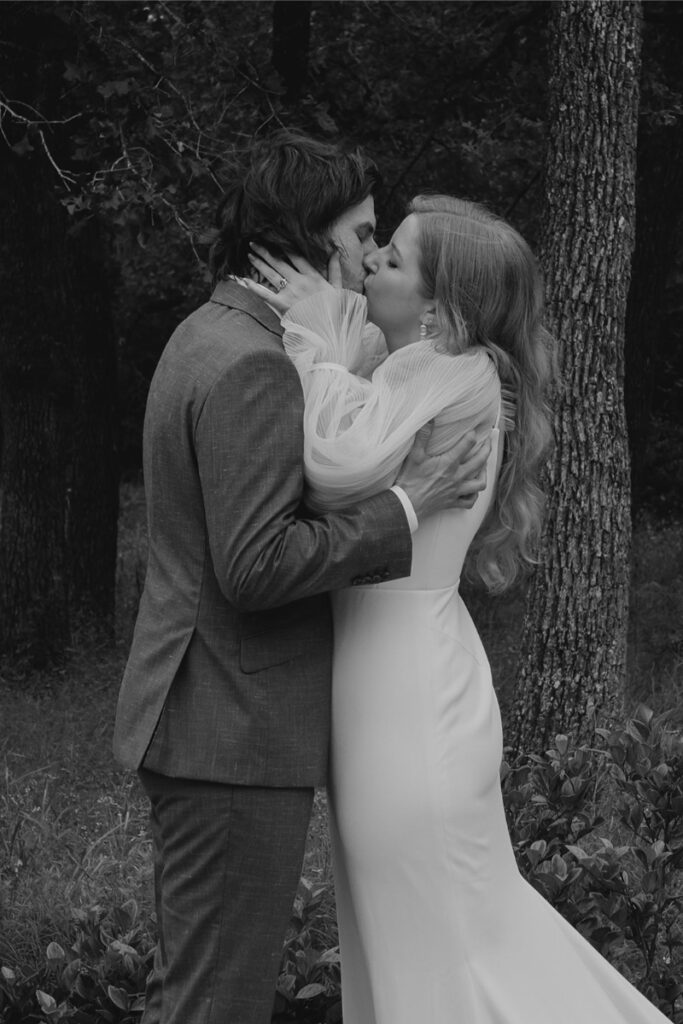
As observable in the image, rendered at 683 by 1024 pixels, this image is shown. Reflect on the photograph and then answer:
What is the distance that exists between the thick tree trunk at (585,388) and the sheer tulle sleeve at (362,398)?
105 inches

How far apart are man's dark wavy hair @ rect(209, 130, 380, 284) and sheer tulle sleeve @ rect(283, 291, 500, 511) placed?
134 mm

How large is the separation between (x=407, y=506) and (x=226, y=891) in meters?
0.82

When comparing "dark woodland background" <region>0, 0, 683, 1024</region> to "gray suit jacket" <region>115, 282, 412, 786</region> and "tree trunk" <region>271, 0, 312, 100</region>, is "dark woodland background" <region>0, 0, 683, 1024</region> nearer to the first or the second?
"tree trunk" <region>271, 0, 312, 100</region>

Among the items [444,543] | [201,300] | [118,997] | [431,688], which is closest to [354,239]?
[444,543]

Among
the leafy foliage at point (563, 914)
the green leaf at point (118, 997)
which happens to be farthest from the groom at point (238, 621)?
the leafy foliage at point (563, 914)

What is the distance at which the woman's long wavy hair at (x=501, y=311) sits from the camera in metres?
2.86

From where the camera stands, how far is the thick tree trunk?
5371 millimetres

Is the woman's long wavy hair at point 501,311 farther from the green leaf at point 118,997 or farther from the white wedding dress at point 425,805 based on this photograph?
the green leaf at point 118,997

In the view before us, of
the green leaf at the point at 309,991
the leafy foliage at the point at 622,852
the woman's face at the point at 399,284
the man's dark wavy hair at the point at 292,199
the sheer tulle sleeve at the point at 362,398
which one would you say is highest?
the man's dark wavy hair at the point at 292,199

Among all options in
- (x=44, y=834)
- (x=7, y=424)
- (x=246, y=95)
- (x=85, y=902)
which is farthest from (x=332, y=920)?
(x=7, y=424)

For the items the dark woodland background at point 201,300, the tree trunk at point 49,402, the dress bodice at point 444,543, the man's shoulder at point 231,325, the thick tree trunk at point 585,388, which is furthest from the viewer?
the tree trunk at point 49,402

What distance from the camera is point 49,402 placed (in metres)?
8.76

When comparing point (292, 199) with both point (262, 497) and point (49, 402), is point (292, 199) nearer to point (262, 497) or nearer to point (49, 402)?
point (262, 497)

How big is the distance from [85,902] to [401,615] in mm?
2085
